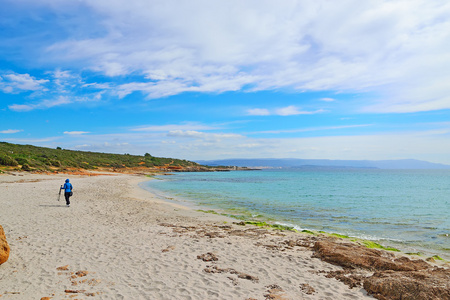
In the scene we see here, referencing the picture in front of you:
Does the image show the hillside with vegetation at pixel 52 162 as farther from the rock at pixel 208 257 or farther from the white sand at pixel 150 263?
the rock at pixel 208 257

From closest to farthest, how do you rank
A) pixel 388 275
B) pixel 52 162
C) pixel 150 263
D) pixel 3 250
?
pixel 3 250
pixel 388 275
pixel 150 263
pixel 52 162

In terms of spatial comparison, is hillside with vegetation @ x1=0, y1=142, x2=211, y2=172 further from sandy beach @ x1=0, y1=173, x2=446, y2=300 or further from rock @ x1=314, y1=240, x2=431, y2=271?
rock @ x1=314, y1=240, x2=431, y2=271

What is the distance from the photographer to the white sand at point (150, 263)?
582cm

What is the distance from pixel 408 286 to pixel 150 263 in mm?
6220

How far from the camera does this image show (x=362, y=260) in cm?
793

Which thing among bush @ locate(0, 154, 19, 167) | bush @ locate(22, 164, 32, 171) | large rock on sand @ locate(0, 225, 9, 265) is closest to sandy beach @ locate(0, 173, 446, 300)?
large rock on sand @ locate(0, 225, 9, 265)

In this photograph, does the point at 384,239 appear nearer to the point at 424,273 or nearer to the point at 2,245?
the point at 424,273

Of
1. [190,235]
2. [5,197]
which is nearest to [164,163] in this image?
[5,197]

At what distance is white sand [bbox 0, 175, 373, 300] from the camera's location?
5.82 metres

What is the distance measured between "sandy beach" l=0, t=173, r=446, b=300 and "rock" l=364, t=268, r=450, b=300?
34 cm

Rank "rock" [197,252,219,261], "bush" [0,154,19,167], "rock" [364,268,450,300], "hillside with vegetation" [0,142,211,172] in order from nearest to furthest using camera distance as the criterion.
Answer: "rock" [364,268,450,300]
"rock" [197,252,219,261]
"bush" [0,154,19,167]
"hillside with vegetation" [0,142,211,172]

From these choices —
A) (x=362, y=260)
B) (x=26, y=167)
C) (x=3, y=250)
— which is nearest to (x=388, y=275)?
(x=362, y=260)

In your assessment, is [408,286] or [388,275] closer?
[408,286]

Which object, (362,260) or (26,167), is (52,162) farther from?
(362,260)
